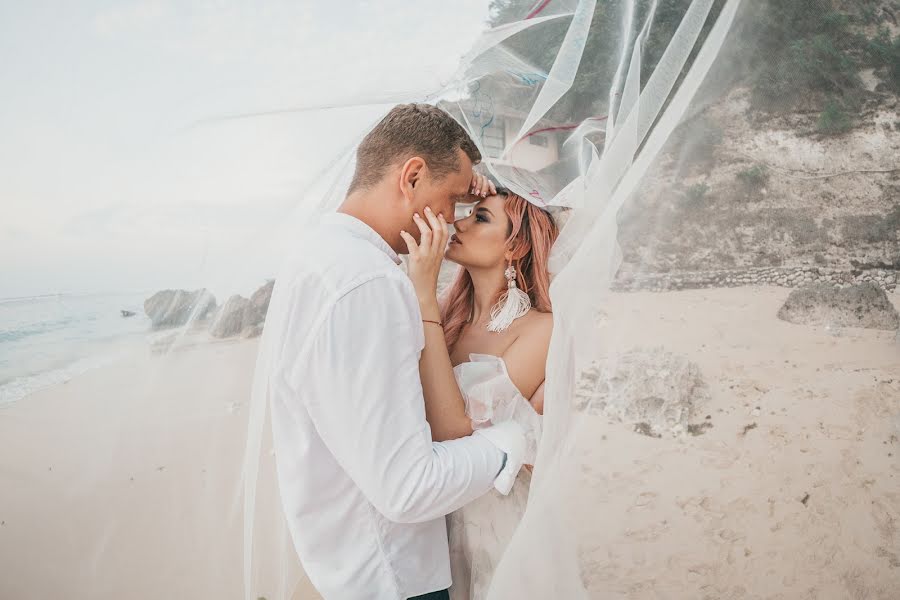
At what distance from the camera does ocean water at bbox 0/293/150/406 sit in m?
2.35

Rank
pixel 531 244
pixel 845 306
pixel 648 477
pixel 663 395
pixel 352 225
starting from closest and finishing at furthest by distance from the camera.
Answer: pixel 352 225
pixel 845 306
pixel 531 244
pixel 663 395
pixel 648 477

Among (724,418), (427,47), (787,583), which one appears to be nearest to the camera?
(427,47)

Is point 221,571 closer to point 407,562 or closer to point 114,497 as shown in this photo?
point 114,497

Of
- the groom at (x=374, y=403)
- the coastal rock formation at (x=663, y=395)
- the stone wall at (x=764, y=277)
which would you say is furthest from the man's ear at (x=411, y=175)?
the coastal rock formation at (x=663, y=395)

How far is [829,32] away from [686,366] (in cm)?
347

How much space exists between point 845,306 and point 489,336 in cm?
121

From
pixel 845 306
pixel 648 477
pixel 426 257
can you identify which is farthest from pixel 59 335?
pixel 648 477

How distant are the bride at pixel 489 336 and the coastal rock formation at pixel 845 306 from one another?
841 millimetres

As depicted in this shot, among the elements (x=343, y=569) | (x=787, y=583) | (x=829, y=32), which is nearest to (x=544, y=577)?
(x=343, y=569)

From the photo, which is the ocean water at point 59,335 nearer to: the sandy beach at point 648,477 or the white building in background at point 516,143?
the sandy beach at point 648,477

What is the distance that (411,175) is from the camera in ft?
4.87

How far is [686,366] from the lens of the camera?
14.1ft

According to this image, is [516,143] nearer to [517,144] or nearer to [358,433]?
[517,144]

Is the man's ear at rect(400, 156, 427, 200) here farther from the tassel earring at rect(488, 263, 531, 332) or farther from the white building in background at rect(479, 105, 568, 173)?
the tassel earring at rect(488, 263, 531, 332)
